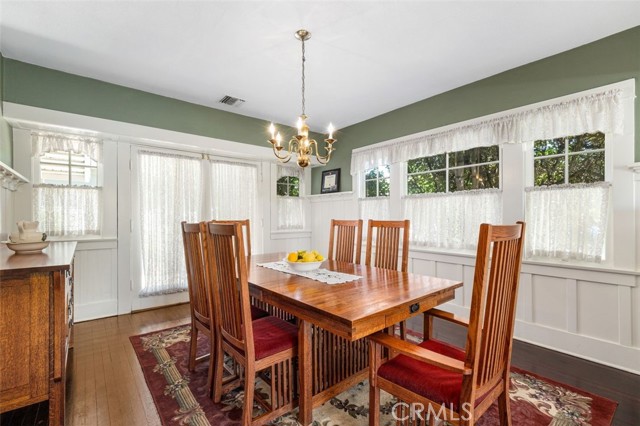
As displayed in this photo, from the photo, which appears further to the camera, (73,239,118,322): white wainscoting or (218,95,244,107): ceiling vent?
(218,95,244,107): ceiling vent

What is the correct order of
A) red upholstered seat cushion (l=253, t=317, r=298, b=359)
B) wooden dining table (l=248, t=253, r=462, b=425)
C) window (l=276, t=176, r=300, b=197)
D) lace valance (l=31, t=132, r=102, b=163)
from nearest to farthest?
wooden dining table (l=248, t=253, r=462, b=425) < red upholstered seat cushion (l=253, t=317, r=298, b=359) < lace valance (l=31, t=132, r=102, b=163) < window (l=276, t=176, r=300, b=197)

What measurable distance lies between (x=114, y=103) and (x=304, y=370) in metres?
3.50

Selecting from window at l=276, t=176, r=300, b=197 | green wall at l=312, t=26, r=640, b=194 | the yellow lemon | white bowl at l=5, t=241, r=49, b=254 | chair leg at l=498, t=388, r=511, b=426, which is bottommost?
chair leg at l=498, t=388, r=511, b=426

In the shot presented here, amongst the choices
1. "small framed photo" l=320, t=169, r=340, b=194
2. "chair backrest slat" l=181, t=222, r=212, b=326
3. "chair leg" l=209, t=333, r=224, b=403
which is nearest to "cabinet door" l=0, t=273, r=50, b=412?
"chair backrest slat" l=181, t=222, r=212, b=326

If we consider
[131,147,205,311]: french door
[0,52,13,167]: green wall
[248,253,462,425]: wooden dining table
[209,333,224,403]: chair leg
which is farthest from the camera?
[131,147,205,311]: french door

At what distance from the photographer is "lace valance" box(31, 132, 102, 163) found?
3.02m

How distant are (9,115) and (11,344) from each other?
2.40m

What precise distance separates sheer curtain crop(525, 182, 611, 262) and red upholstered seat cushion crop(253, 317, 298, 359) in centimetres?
244

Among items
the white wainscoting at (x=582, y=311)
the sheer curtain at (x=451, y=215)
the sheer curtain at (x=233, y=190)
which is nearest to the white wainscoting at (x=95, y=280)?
the sheer curtain at (x=233, y=190)

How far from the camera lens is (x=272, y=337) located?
173 cm

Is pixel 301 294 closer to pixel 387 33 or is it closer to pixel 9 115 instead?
pixel 387 33

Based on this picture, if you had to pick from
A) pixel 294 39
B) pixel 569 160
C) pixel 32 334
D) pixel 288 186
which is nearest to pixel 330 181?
pixel 288 186

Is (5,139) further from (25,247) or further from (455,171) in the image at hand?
(455,171)

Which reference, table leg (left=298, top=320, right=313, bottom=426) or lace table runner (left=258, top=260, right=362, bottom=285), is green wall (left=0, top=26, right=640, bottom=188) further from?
table leg (left=298, top=320, right=313, bottom=426)
